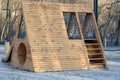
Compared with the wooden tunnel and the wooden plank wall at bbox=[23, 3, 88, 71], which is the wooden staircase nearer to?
the wooden tunnel

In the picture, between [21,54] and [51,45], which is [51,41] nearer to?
[51,45]

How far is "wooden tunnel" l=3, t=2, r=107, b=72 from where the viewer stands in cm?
1472

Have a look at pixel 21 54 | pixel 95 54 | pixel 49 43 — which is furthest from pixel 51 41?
pixel 95 54

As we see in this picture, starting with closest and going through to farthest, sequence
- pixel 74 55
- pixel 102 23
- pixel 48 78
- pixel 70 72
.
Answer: pixel 48 78 → pixel 70 72 → pixel 74 55 → pixel 102 23

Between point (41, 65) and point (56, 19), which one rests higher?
point (56, 19)

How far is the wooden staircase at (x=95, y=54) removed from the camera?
1627 cm

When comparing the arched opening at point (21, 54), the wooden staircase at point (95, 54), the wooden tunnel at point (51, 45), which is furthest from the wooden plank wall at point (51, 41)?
the arched opening at point (21, 54)

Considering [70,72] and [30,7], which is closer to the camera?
[70,72]

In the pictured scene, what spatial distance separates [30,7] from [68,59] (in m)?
3.00

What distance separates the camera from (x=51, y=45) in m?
15.1

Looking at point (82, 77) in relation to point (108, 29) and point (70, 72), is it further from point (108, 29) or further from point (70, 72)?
point (108, 29)

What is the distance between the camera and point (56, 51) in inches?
592

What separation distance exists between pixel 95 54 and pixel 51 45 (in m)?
2.53

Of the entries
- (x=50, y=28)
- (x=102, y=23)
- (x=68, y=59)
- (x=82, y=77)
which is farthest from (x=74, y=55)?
(x=102, y=23)
